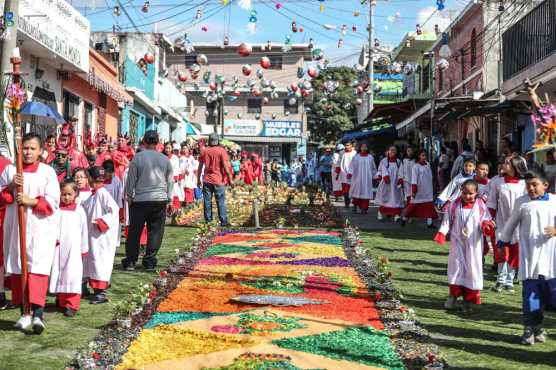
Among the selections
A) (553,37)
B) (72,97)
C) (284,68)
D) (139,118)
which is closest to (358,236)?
(553,37)

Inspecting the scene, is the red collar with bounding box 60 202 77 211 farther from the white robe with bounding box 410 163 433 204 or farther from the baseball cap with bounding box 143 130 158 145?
the white robe with bounding box 410 163 433 204

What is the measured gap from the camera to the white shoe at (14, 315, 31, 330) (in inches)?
277

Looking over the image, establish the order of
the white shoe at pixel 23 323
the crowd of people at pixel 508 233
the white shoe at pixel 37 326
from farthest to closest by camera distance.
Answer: the crowd of people at pixel 508 233
the white shoe at pixel 23 323
the white shoe at pixel 37 326

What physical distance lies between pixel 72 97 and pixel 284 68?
34.7 metres

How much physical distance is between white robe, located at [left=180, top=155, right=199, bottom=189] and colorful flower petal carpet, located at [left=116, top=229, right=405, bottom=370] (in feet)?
31.3

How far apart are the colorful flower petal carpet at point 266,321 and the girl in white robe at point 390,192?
7.41 meters

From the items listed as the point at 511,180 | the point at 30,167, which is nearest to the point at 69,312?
the point at 30,167

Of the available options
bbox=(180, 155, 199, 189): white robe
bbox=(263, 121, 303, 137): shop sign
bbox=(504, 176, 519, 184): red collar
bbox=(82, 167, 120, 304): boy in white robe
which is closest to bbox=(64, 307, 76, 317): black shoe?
bbox=(82, 167, 120, 304): boy in white robe

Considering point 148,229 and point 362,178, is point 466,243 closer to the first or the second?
point 148,229

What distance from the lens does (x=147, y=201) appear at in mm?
10961

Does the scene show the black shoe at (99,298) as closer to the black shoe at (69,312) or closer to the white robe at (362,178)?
the black shoe at (69,312)

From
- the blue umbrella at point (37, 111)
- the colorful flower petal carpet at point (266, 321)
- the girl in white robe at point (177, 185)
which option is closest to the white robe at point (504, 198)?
the colorful flower petal carpet at point (266, 321)

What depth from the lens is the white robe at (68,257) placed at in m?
7.75

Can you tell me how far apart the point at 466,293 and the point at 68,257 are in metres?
4.09
